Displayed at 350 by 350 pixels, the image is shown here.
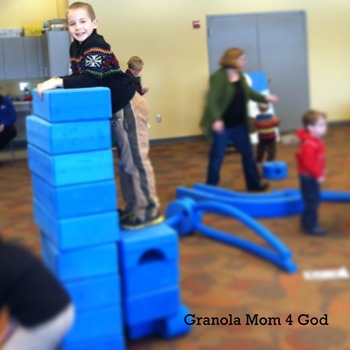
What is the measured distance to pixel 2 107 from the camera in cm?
793

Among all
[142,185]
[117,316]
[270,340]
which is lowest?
[270,340]

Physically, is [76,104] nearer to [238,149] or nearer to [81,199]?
[81,199]

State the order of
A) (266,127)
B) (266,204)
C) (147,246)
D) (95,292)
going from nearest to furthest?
(95,292), (147,246), (266,204), (266,127)

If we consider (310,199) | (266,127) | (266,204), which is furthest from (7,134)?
(310,199)

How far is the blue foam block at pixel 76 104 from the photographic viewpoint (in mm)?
2461

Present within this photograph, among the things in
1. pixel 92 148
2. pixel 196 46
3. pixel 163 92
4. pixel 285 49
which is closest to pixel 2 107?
pixel 163 92

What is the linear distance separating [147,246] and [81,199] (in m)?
0.40

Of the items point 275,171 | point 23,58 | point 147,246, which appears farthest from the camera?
point 23,58

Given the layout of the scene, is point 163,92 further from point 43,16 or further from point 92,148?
point 92,148

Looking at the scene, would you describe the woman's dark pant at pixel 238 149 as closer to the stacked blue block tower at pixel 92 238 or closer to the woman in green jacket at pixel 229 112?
the woman in green jacket at pixel 229 112

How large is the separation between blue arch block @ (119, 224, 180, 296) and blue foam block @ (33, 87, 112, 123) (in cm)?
60

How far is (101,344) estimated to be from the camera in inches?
103

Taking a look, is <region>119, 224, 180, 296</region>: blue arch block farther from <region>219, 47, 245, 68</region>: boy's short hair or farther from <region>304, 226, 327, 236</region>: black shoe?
<region>219, 47, 245, 68</region>: boy's short hair

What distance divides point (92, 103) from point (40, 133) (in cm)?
30
